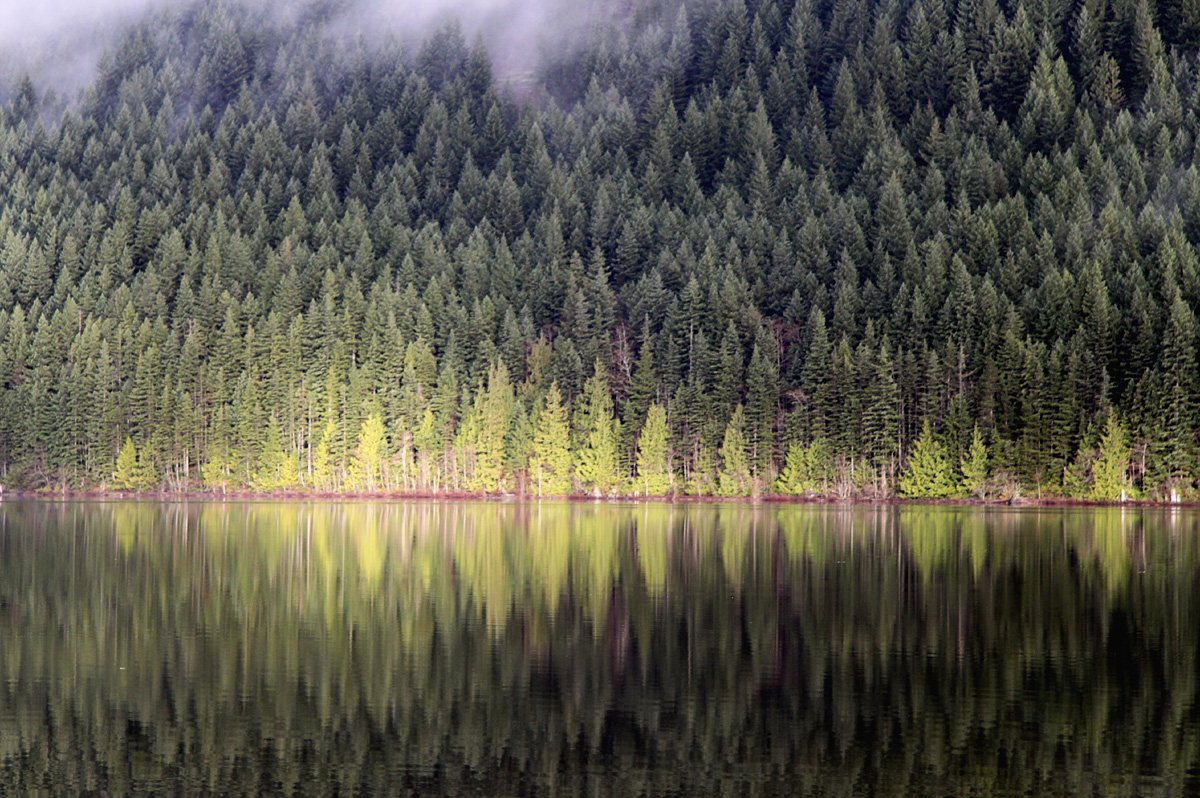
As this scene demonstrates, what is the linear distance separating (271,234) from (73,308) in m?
32.9

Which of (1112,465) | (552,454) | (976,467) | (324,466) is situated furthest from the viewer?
(324,466)

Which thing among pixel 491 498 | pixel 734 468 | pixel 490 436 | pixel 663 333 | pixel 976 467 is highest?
pixel 663 333

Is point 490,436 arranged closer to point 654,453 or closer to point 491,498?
point 491,498

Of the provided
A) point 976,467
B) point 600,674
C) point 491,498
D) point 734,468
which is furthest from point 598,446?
point 600,674

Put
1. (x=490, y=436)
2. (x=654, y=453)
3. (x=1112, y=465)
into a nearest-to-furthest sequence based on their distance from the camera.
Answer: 1. (x=1112, y=465)
2. (x=654, y=453)
3. (x=490, y=436)

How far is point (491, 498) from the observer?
5212 inches

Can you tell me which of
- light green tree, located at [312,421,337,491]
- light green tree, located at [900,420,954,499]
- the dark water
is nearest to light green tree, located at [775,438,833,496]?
light green tree, located at [900,420,954,499]

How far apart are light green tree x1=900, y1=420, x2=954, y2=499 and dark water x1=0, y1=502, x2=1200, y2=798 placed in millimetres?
68445

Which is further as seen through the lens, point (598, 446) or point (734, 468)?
point (598, 446)

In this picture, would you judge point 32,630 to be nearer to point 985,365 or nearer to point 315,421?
point 985,365

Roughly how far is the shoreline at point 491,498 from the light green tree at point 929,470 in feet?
3.30

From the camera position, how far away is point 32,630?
3200cm

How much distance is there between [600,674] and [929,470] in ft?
321

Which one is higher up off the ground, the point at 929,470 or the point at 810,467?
the point at 810,467
